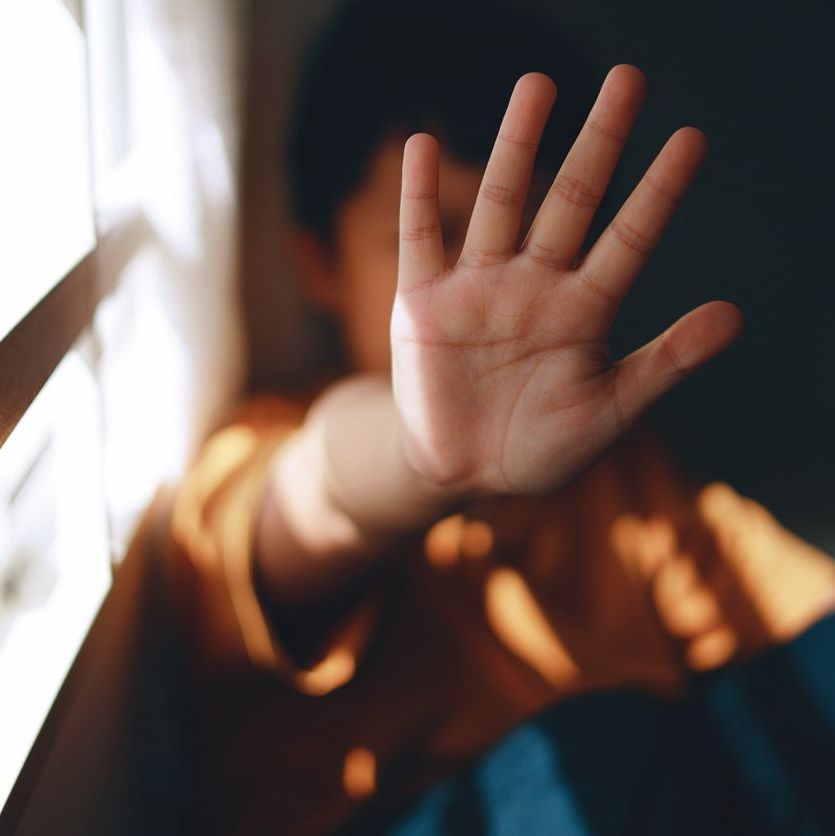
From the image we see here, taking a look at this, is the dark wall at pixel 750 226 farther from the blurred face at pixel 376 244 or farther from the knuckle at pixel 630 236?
the knuckle at pixel 630 236

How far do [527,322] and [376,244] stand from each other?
14.5 inches

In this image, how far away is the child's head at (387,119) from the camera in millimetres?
679

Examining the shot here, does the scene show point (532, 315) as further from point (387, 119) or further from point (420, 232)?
point (387, 119)

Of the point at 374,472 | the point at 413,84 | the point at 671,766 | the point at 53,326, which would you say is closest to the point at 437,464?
the point at 374,472

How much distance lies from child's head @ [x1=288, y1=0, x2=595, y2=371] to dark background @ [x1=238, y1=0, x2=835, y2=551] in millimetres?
76

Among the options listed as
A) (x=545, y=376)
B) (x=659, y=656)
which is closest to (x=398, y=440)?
(x=545, y=376)

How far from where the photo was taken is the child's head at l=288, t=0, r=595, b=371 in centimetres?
68

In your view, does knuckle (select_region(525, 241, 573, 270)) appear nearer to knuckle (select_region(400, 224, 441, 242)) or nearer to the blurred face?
knuckle (select_region(400, 224, 441, 242))

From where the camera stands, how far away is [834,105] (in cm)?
102

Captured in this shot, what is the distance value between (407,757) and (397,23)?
68 centimetres

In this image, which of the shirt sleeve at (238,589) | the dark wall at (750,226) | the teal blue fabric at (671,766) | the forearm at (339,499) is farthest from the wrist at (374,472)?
the dark wall at (750,226)

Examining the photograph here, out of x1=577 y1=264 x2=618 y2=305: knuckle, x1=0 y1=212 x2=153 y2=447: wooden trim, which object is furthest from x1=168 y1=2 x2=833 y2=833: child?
x1=0 y1=212 x2=153 y2=447: wooden trim

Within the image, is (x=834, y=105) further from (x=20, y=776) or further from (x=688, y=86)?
(x=20, y=776)

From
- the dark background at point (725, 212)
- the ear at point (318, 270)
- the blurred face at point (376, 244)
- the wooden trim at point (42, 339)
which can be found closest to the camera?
the wooden trim at point (42, 339)
